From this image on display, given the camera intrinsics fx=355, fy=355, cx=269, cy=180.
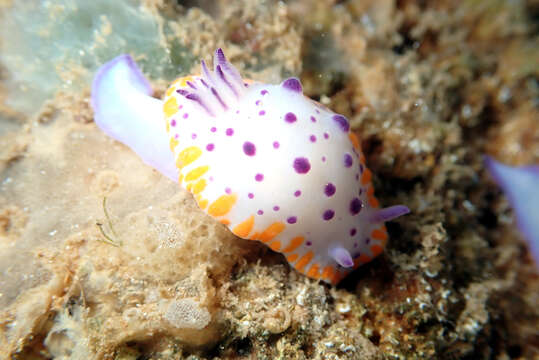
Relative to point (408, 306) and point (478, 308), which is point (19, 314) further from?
point (478, 308)

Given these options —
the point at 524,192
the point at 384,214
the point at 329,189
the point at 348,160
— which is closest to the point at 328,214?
the point at 329,189

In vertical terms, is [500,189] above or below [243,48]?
below

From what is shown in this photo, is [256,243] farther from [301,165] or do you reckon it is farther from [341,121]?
[341,121]

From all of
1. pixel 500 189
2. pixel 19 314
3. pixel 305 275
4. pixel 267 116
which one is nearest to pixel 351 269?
pixel 305 275

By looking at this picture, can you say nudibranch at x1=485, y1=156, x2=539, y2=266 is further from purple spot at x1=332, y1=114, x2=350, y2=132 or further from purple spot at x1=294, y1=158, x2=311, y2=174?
purple spot at x1=294, y1=158, x2=311, y2=174

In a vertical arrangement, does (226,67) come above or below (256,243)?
above

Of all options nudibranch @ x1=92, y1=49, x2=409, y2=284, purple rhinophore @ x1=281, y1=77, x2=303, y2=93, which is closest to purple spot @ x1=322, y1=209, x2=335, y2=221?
nudibranch @ x1=92, y1=49, x2=409, y2=284

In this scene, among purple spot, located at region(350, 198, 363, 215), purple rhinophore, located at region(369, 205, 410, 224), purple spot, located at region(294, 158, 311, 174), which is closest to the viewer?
purple spot, located at region(294, 158, 311, 174)
